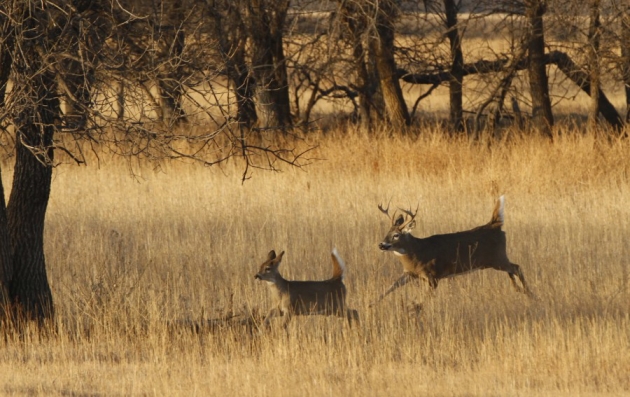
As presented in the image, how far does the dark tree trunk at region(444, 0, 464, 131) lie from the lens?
21.4 m

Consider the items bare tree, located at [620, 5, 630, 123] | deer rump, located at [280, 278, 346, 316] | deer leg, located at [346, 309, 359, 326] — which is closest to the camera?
deer rump, located at [280, 278, 346, 316]

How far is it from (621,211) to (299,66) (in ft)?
29.6

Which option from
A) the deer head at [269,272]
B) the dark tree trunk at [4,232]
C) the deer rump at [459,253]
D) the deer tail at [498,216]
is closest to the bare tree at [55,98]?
the dark tree trunk at [4,232]

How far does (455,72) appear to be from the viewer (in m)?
21.8

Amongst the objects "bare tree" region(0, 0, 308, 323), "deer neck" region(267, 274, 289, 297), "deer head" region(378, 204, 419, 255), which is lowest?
"deer neck" region(267, 274, 289, 297)

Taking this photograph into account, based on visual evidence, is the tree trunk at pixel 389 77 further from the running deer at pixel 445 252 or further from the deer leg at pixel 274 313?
the deer leg at pixel 274 313

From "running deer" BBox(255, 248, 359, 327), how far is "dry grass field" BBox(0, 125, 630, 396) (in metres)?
0.19

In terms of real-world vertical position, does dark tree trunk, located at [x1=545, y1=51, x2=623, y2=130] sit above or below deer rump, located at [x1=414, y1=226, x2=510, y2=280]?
above

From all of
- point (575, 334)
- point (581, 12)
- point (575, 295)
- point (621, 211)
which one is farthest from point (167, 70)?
point (581, 12)

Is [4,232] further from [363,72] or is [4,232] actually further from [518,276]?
[363,72]

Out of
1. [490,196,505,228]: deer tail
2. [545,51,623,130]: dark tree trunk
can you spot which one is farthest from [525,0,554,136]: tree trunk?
[490,196,505,228]: deer tail

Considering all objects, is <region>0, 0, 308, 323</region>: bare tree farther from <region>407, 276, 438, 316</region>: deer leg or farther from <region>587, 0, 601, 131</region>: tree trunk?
<region>587, 0, 601, 131</region>: tree trunk

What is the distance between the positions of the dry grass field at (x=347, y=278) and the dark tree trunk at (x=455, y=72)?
3.40 meters

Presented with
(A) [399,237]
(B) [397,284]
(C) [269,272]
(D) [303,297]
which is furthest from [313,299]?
(A) [399,237]
